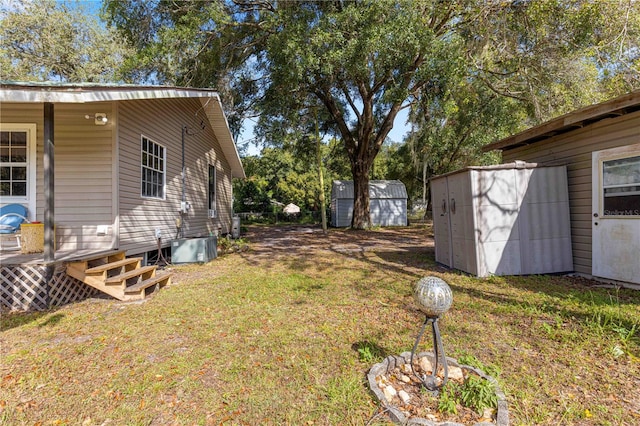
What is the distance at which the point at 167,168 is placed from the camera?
24.1ft

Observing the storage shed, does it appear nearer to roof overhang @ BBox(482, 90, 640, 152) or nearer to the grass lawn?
the grass lawn

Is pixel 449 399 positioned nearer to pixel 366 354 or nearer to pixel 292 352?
pixel 366 354

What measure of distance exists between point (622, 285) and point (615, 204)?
1.29 m

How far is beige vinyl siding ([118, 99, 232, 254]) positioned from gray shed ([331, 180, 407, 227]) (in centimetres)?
957

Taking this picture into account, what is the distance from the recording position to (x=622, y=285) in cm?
481

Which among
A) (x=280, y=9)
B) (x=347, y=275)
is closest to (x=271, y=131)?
(x=280, y=9)

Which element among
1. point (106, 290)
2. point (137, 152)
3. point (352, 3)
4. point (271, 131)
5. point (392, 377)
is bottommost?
point (392, 377)

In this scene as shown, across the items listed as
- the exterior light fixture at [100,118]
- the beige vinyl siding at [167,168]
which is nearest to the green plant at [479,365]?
the beige vinyl siding at [167,168]

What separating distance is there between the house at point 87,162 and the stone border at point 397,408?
4.43 metres

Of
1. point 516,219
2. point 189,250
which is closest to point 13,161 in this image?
point 189,250

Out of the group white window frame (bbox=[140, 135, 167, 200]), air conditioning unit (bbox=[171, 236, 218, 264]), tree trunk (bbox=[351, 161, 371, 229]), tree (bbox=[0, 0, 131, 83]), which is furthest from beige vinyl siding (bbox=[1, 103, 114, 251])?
tree trunk (bbox=[351, 161, 371, 229])

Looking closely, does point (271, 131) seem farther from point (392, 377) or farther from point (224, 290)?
point (392, 377)

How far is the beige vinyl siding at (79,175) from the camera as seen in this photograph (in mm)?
5156

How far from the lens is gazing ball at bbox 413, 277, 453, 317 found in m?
2.12
